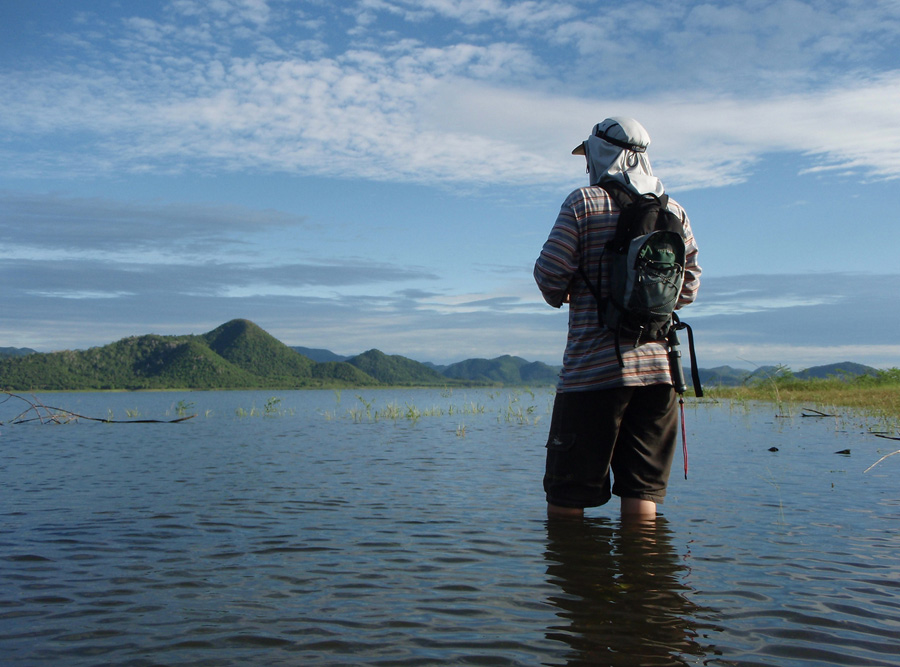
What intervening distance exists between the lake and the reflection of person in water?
16 mm

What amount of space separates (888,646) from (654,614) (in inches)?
36.6

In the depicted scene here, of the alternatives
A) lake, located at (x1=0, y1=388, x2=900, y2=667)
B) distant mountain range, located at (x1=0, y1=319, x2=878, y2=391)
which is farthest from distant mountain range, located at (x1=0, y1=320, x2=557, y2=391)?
lake, located at (x1=0, y1=388, x2=900, y2=667)

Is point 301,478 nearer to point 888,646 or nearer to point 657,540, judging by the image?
point 657,540

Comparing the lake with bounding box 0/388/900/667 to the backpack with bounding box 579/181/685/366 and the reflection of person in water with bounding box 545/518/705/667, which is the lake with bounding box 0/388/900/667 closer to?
the reflection of person in water with bounding box 545/518/705/667

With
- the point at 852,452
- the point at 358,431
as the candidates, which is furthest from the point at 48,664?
the point at 358,431

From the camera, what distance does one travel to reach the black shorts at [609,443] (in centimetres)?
357

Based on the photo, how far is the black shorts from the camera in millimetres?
3574

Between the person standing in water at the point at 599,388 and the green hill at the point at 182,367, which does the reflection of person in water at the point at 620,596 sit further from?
the green hill at the point at 182,367

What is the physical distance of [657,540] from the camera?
446cm

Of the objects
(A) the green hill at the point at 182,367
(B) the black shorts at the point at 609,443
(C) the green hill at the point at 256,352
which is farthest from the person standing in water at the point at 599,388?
(C) the green hill at the point at 256,352

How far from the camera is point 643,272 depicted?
3441 mm

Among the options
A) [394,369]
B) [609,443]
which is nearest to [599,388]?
[609,443]

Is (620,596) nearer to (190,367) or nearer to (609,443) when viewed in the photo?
(609,443)

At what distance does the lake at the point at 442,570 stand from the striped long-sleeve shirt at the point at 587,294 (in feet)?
3.58
